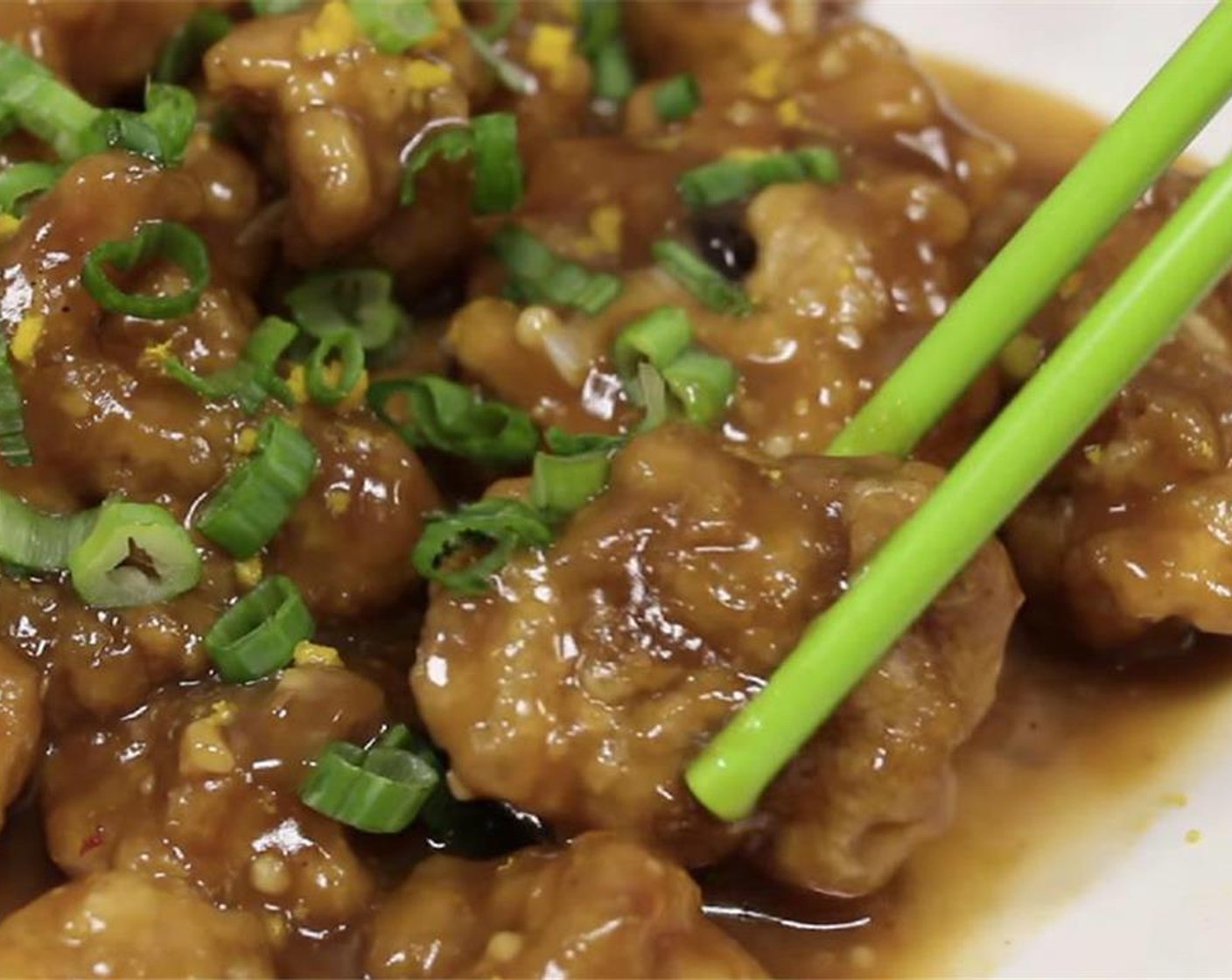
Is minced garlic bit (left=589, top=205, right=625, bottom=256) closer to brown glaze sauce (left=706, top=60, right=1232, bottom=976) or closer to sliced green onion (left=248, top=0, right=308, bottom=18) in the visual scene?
sliced green onion (left=248, top=0, right=308, bottom=18)

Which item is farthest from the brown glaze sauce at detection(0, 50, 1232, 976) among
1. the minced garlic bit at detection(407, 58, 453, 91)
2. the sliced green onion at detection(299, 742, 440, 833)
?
the minced garlic bit at detection(407, 58, 453, 91)

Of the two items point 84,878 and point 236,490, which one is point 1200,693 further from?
point 84,878

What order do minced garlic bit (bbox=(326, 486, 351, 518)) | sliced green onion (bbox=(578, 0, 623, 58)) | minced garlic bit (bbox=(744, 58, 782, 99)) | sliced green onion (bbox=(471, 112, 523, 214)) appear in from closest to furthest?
1. minced garlic bit (bbox=(326, 486, 351, 518))
2. sliced green onion (bbox=(471, 112, 523, 214))
3. minced garlic bit (bbox=(744, 58, 782, 99))
4. sliced green onion (bbox=(578, 0, 623, 58))

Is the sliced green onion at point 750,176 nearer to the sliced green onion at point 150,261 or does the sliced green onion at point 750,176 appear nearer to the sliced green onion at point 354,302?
the sliced green onion at point 354,302

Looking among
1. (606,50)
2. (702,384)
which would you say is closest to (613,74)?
(606,50)

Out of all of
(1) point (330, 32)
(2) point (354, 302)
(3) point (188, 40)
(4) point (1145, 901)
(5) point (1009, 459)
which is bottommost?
(2) point (354, 302)

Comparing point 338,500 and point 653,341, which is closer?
point 338,500

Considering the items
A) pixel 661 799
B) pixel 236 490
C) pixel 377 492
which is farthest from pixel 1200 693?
pixel 236 490

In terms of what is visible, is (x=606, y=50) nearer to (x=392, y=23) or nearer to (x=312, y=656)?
(x=392, y=23)
